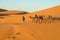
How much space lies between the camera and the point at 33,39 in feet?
30.6

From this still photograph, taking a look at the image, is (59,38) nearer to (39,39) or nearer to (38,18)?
(39,39)

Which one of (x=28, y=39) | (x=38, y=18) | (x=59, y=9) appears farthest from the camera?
(x=59, y=9)

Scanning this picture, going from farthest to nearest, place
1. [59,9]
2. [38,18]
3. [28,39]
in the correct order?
[59,9] → [38,18] → [28,39]

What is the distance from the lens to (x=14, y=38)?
955 centimetres

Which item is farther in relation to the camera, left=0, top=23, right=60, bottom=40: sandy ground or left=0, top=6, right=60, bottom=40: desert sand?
left=0, top=6, right=60, bottom=40: desert sand

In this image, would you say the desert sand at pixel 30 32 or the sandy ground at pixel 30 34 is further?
the desert sand at pixel 30 32

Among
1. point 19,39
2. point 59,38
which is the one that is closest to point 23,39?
point 19,39

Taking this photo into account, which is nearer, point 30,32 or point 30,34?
point 30,34

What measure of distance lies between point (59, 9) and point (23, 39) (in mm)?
41082

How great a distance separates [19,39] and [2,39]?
0.80m

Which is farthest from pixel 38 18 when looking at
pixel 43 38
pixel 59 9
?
pixel 59 9

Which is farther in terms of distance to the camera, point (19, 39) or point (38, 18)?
point (38, 18)

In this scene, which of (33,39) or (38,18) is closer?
(33,39)

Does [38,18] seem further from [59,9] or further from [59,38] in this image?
[59,9]
